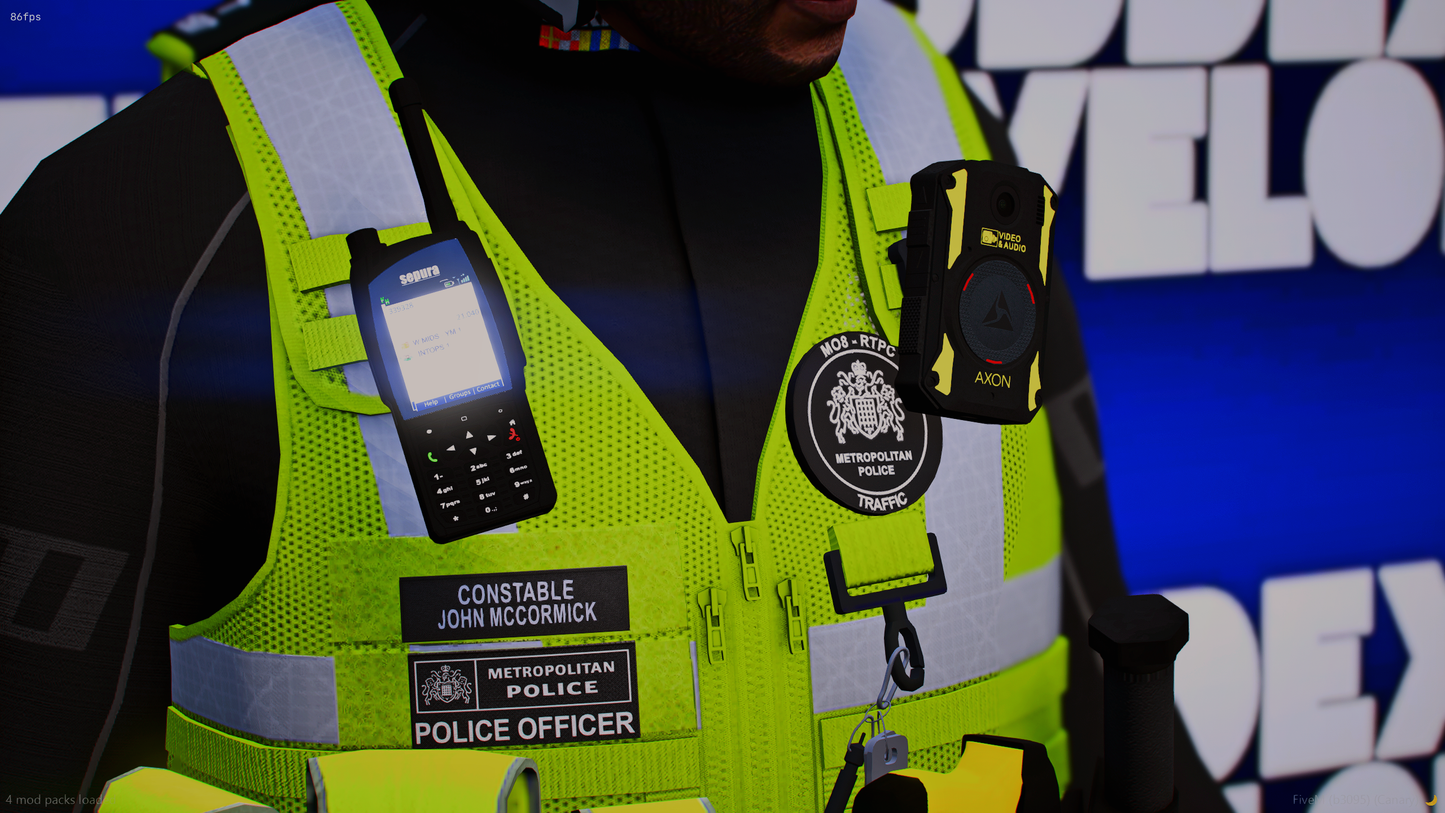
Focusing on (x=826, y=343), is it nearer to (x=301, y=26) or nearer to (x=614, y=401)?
(x=614, y=401)

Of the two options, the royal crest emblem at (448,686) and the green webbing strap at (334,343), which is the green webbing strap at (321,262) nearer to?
the green webbing strap at (334,343)

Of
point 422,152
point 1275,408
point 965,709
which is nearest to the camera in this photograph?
point 422,152

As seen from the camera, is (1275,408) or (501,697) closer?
(501,697)

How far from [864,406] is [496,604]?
0.28 m

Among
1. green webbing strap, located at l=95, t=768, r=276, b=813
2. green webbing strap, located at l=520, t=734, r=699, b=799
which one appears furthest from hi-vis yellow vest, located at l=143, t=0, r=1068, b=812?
green webbing strap, located at l=95, t=768, r=276, b=813

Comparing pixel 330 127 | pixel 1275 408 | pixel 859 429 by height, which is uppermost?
pixel 330 127

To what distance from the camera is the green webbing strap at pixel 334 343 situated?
595 mm

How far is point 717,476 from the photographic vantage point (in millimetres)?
656

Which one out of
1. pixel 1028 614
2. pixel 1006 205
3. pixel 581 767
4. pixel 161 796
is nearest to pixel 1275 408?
pixel 1028 614

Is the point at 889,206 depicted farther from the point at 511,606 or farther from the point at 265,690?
the point at 265,690

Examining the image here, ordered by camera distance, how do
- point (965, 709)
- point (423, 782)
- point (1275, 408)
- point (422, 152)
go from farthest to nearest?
1. point (1275, 408)
2. point (965, 709)
3. point (422, 152)
4. point (423, 782)

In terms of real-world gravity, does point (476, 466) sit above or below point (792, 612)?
above

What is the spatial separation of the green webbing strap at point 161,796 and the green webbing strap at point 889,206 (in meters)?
0.53

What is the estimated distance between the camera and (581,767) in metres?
0.62
